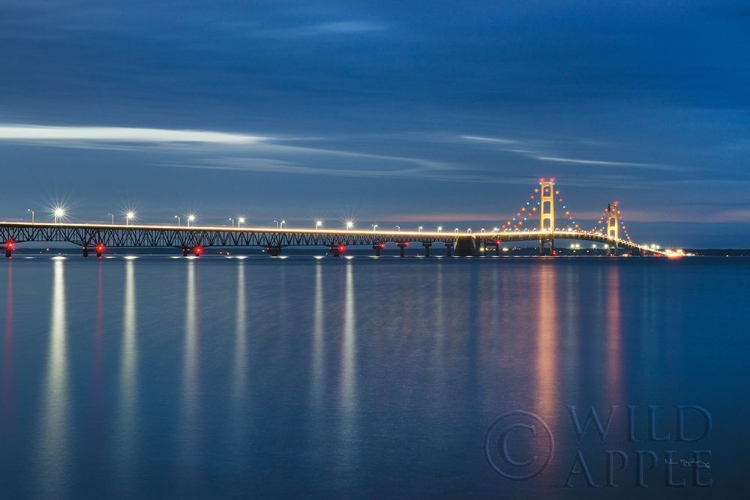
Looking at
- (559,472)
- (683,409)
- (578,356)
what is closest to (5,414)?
(559,472)

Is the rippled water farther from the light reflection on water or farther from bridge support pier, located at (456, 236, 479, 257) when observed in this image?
bridge support pier, located at (456, 236, 479, 257)

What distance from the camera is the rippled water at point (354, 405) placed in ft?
32.8

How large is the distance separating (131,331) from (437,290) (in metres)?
30.5

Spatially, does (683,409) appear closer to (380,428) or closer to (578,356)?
(380,428)

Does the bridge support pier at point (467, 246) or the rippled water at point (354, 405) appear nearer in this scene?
the rippled water at point (354, 405)

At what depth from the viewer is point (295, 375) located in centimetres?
1784

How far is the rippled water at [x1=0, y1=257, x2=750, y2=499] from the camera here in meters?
9.98
